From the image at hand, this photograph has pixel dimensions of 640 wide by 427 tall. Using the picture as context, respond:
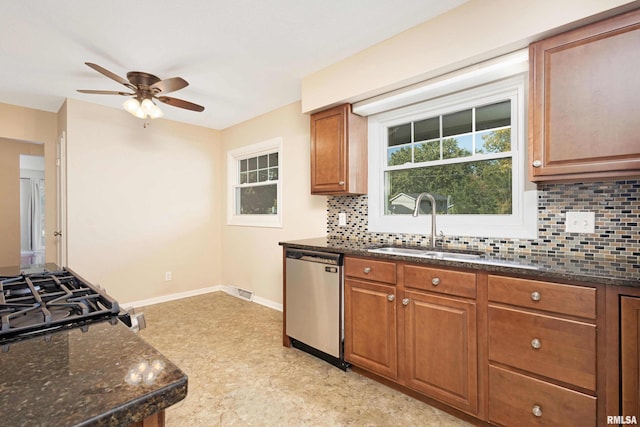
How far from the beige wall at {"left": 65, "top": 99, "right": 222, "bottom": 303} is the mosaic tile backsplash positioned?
363cm

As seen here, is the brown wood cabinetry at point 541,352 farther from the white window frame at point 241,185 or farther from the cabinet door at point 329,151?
the white window frame at point 241,185

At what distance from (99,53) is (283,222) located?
2322mm

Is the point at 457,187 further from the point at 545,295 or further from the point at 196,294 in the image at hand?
the point at 196,294

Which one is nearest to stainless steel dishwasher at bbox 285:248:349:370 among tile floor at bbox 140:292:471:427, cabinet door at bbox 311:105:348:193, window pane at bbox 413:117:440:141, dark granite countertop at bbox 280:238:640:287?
tile floor at bbox 140:292:471:427

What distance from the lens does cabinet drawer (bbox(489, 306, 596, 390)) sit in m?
1.39

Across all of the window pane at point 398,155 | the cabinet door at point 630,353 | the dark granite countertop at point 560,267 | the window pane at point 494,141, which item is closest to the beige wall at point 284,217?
the window pane at point 398,155

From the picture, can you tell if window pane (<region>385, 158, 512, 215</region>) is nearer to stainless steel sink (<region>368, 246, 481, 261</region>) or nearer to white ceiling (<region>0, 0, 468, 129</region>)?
stainless steel sink (<region>368, 246, 481, 261</region>)

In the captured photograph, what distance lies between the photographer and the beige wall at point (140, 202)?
357cm

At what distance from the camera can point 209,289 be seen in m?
4.69

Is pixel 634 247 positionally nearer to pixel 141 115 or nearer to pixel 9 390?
pixel 9 390

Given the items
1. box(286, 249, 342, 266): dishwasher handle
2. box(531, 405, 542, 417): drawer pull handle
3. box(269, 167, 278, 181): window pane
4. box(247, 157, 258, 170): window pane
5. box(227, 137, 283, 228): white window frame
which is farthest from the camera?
box(247, 157, 258, 170): window pane

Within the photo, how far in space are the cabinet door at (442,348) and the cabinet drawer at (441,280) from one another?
47 millimetres

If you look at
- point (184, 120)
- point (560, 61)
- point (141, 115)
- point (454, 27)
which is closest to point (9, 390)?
point (560, 61)

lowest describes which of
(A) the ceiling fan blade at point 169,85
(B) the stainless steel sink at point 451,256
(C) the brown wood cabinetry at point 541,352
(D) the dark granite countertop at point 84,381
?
(C) the brown wood cabinetry at point 541,352
